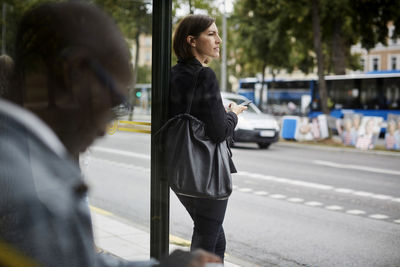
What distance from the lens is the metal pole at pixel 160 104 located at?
2.74 meters

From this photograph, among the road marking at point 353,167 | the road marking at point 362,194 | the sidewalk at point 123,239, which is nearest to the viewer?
the sidewalk at point 123,239

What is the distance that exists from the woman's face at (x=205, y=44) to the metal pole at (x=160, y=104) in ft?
0.54

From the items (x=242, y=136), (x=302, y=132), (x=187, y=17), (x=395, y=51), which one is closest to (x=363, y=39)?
(x=302, y=132)

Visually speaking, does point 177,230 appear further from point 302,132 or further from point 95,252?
A: point 302,132

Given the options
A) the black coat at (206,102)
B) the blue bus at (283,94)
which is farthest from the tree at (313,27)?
the black coat at (206,102)

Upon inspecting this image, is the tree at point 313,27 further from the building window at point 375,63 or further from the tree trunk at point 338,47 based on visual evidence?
the building window at point 375,63

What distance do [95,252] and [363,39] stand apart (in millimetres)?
20925

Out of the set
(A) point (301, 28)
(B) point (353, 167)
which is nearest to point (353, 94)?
(A) point (301, 28)

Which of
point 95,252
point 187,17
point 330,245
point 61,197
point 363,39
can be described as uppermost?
point 363,39

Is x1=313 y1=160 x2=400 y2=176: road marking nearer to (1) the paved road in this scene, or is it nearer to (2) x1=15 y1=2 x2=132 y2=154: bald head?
(1) the paved road

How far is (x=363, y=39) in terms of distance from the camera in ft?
67.4

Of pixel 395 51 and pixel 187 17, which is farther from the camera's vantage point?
pixel 395 51

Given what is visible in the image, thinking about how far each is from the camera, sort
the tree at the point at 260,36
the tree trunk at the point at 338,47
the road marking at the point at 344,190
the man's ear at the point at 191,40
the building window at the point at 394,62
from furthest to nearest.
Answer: the building window at the point at 394,62, the tree at the point at 260,36, the tree trunk at the point at 338,47, the road marking at the point at 344,190, the man's ear at the point at 191,40

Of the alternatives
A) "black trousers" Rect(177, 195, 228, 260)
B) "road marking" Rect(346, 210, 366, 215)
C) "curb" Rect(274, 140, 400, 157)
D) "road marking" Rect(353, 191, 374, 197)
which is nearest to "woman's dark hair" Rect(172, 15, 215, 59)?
"black trousers" Rect(177, 195, 228, 260)
